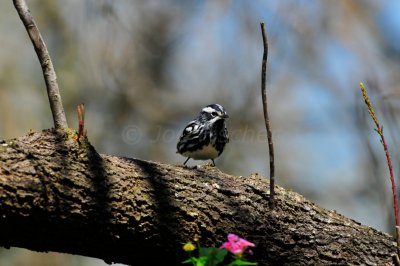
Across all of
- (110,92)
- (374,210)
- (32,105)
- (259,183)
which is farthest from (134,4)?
(259,183)

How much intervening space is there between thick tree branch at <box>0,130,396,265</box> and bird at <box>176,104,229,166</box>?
2839 millimetres

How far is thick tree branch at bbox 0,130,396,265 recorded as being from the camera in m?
2.92

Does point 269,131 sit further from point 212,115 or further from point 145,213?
point 212,115

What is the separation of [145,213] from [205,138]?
3466mm

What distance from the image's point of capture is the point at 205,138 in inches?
260

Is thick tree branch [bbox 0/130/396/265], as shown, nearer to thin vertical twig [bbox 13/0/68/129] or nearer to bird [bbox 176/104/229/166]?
thin vertical twig [bbox 13/0/68/129]

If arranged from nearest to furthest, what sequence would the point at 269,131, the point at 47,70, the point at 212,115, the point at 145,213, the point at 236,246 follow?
1. the point at 236,246
2. the point at 145,213
3. the point at 269,131
4. the point at 47,70
5. the point at 212,115

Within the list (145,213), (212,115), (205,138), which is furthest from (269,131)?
(212,115)

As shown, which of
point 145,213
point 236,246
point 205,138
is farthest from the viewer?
point 205,138

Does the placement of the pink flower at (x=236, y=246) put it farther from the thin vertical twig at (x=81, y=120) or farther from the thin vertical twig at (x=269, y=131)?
the thin vertical twig at (x=269, y=131)

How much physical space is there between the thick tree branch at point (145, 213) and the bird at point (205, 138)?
2839mm

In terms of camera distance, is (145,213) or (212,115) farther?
(212,115)

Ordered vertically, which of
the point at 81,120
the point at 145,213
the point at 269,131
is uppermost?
the point at 269,131

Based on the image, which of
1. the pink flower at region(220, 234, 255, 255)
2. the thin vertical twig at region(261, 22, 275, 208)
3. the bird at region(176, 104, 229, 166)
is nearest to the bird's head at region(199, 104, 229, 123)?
the bird at region(176, 104, 229, 166)
